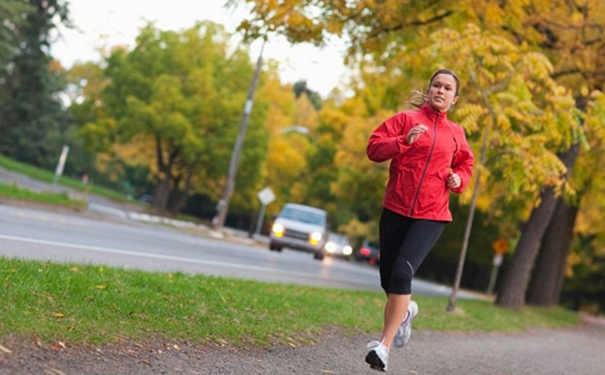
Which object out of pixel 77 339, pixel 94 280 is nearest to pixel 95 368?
pixel 77 339

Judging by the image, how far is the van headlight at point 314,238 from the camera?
31.0 m

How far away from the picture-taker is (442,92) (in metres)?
6.68

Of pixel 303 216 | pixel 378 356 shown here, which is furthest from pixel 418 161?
pixel 303 216

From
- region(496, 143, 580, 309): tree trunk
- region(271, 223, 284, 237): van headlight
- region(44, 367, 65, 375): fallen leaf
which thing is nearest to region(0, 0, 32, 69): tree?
region(271, 223, 284, 237): van headlight

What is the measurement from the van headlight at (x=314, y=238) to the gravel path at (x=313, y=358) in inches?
673

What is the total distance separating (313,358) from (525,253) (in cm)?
1487

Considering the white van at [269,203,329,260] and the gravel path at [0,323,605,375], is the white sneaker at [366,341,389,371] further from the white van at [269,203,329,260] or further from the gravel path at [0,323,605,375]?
the white van at [269,203,329,260]

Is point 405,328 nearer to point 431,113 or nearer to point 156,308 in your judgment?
point 431,113

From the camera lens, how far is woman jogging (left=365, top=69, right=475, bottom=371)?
661cm

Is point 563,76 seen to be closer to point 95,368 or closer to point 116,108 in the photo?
point 95,368

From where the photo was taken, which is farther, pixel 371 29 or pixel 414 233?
pixel 371 29

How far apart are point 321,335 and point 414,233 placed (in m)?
2.98

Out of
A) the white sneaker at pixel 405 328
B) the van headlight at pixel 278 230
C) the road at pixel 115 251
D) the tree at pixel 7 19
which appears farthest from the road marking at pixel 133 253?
the tree at pixel 7 19

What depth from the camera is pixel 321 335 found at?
9.34m
